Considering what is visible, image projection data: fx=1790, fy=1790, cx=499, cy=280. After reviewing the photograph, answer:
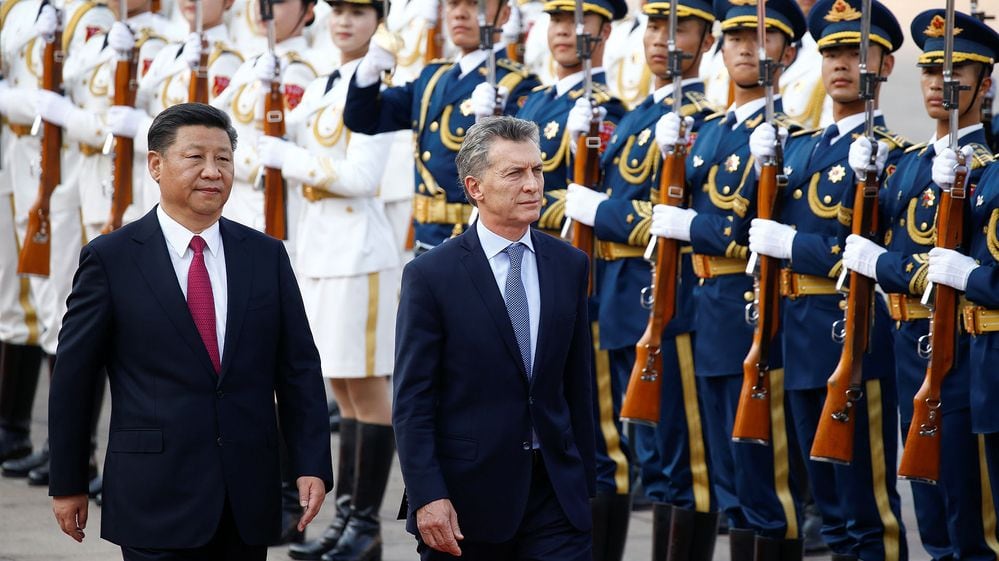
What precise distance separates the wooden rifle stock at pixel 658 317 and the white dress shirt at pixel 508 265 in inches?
77.4

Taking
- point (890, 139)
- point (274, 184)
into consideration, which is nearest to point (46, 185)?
point (274, 184)

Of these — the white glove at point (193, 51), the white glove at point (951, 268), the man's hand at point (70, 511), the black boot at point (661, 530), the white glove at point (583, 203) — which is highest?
the white glove at point (193, 51)

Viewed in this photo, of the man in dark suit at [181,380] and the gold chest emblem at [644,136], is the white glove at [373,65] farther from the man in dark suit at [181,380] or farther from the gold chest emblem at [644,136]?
the man in dark suit at [181,380]

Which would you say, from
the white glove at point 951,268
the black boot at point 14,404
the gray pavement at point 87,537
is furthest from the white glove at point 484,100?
the black boot at point 14,404

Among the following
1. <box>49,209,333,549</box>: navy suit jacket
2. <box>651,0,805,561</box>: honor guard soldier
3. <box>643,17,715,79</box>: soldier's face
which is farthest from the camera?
<box>643,17,715,79</box>: soldier's face

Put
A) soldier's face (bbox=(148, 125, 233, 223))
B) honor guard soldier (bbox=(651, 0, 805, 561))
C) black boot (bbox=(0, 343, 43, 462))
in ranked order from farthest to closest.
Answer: black boot (bbox=(0, 343, 43, 462)) < honor guard soldier (bbox=(651, 0, 805, 561)) < soldier's face (bbox=(148, 125, 233, 223))

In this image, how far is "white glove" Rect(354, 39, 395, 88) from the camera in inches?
292

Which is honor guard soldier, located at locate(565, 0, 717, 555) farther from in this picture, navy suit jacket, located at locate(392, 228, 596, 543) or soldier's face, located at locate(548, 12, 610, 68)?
navy suit jacket, located at locate(392, 228, 596, 543)

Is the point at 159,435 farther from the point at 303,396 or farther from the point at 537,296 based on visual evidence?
the point at 537,296

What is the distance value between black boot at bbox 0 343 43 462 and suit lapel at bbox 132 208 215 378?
184 inches

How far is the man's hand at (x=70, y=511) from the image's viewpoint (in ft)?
14.5

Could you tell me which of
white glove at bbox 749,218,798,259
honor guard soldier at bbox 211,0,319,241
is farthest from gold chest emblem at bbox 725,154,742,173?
honor guard soldier at bbox 211,0,319,241

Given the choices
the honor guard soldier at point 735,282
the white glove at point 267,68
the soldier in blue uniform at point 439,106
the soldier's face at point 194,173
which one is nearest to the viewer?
the soldier's face at point 194,173

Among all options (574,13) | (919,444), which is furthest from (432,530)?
(574,13)
